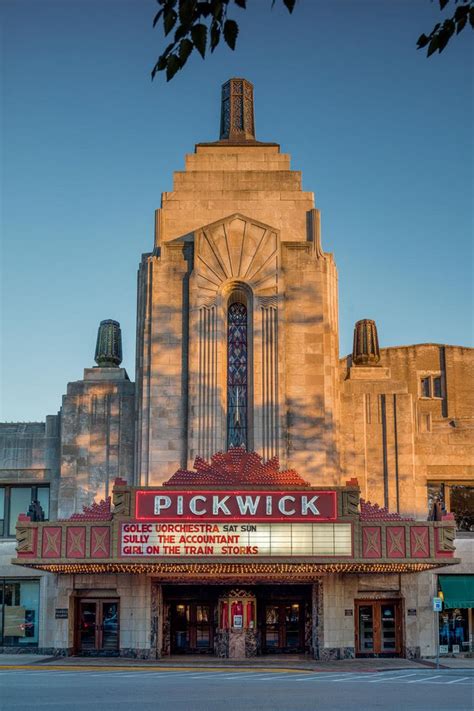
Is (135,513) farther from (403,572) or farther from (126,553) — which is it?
(403,572)

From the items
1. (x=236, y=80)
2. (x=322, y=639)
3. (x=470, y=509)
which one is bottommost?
(x=322, y=639)

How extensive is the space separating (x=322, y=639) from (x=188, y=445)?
8.42 m

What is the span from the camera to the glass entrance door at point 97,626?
3781 cm

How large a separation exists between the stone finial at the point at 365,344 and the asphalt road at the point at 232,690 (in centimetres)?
1390

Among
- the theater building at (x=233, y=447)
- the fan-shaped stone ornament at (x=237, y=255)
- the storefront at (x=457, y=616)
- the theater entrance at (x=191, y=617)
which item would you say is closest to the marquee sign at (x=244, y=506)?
the theater building at (x=233, y=447)

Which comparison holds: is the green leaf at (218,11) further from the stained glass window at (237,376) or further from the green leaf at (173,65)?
the stained glass window at (237,376)

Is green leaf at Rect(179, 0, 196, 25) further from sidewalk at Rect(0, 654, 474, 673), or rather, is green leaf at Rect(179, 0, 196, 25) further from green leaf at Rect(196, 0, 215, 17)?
sidewalk at Rect(0, 654, 474, 673)

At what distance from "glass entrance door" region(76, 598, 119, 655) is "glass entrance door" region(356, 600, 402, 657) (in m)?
8.91

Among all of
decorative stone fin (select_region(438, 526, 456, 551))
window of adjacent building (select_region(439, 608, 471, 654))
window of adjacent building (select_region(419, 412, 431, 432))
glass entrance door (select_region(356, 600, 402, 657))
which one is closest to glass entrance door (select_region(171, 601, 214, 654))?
glass entrance door (select_region(356, 600, 402, 657))

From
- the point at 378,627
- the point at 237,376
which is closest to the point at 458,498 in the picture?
the point at 378,627

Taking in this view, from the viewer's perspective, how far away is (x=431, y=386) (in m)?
62.2

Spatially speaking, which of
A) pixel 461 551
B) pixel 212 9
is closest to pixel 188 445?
pixel 461 551

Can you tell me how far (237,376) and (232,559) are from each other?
8.25 metres

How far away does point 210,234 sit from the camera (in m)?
39.8
